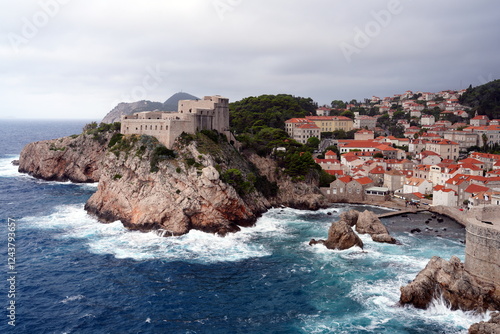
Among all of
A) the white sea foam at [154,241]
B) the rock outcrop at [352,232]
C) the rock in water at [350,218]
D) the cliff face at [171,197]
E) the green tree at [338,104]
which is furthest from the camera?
the green tree at [338,104]

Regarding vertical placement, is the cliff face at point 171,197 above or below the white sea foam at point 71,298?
above

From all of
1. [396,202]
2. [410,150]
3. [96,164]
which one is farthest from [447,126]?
[96,164]

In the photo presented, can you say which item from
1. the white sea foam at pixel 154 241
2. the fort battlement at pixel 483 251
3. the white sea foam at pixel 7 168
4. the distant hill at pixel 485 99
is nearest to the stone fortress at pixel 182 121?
the white sea foam at pixel 154 241

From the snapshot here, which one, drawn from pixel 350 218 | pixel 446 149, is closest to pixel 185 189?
pixel 350 218

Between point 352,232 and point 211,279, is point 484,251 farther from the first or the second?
point 211,279

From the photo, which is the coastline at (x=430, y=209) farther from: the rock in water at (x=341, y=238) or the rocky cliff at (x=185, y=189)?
the rock in water at (x=341, y=238)

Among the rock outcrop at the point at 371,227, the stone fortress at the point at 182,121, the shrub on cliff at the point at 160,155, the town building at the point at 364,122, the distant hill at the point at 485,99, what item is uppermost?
the distant hill at the point at 485,99

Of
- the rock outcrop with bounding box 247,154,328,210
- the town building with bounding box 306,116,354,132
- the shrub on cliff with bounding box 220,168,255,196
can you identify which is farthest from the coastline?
the town building with bounding box 306,116,354,132
